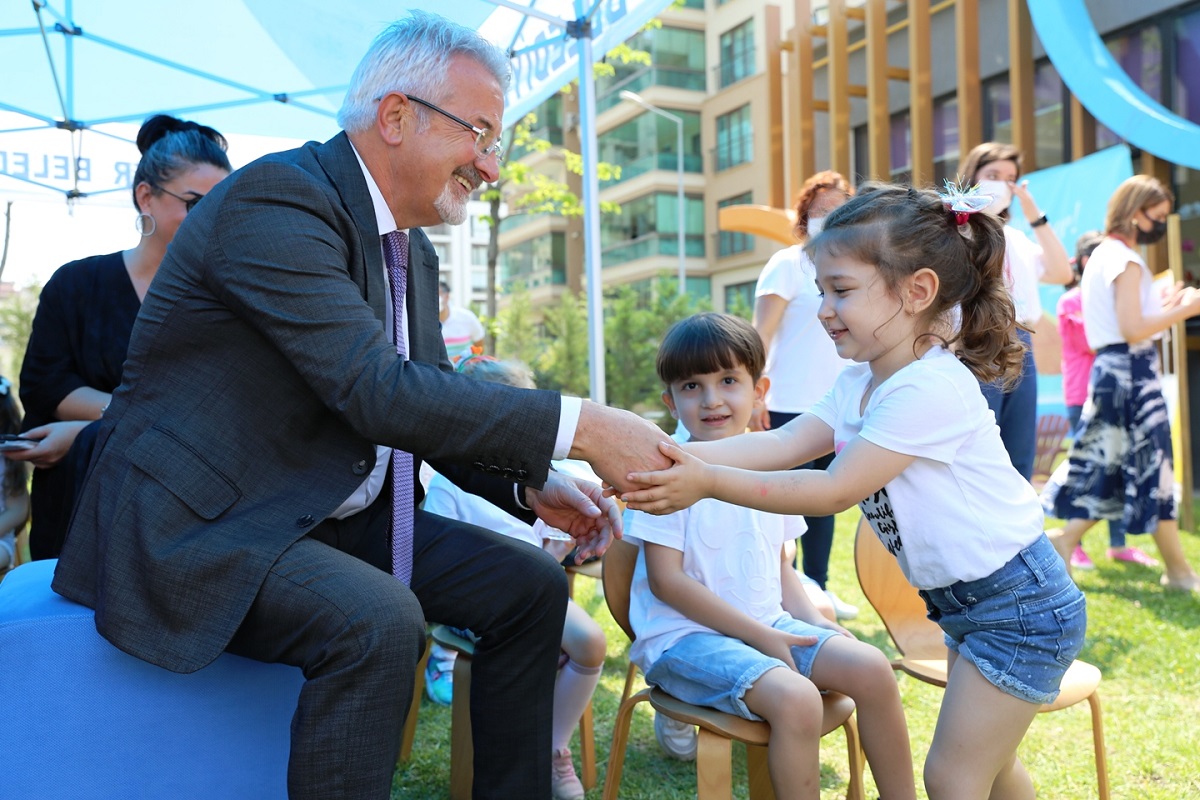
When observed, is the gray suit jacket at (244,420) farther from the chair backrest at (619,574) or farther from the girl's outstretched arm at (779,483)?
the chair backrest at (619,574)

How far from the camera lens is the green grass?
2.98 meters

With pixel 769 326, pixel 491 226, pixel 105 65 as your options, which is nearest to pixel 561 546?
pixel 769 326

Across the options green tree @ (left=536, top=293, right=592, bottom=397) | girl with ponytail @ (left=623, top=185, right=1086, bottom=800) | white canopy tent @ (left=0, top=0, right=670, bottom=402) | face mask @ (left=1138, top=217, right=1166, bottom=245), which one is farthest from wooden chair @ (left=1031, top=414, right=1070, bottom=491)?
green tree @ (left=536, top=293, right=592, bottom=397)

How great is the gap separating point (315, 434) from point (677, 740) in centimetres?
179

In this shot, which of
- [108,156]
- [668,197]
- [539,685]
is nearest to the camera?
[539,685]

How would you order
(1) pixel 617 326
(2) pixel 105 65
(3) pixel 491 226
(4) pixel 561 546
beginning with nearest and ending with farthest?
1. (4) pixel 561 546
2. (2) pixel 105 65
3. (3) pixel 491 226
4. (1) pixel 617 326

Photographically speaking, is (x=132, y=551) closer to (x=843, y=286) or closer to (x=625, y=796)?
(x=843, y=286)

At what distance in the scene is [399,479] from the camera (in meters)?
2.30

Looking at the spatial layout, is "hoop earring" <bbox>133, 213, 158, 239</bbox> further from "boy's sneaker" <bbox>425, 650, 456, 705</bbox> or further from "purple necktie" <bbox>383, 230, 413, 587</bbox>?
"boy's sneaker" <bbox>425, 650, 456, 705</bbox>

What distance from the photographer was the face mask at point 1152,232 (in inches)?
202

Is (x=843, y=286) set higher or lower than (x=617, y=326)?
lower

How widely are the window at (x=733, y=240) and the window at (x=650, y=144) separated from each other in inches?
94.7

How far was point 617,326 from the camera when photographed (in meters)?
21.9

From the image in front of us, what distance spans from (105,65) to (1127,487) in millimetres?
6402
